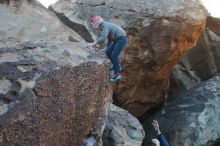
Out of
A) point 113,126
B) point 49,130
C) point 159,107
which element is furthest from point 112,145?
point 159,107

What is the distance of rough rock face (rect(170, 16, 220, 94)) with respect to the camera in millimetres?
17547

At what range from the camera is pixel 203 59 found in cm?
1769

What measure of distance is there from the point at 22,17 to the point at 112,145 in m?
3.49

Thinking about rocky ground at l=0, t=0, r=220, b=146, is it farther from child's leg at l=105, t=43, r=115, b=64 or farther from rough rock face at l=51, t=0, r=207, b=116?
child's leg at l=105, t=43, r=115, b=64

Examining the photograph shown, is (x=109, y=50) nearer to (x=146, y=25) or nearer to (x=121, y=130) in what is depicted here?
(x=121, y=130)

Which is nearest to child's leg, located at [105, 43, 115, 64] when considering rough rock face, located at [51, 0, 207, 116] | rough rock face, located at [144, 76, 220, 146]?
rough rock face, located at [51, 0, 207, 116]

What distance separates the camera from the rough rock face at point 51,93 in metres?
6.60

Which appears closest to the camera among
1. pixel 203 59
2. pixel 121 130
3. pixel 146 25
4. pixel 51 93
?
pixel 51 93

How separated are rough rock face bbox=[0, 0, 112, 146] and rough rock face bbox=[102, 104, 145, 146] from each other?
4.81ft

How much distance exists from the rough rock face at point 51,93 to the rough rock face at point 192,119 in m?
5.60

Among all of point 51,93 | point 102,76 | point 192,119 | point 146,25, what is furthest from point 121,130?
point 192,119

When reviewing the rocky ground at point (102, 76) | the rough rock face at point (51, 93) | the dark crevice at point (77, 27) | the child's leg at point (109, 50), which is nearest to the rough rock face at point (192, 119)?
the rocky ground at point (102, 76)

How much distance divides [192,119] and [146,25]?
2831 mm

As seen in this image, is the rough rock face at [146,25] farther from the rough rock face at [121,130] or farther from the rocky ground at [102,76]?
the rough rock face at [121,130]
